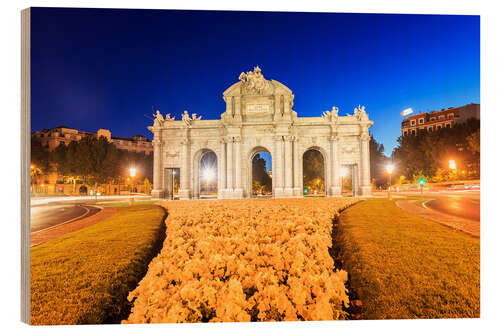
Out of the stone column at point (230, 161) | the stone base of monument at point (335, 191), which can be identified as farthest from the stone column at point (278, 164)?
the stone base of monument at point (335, 191)

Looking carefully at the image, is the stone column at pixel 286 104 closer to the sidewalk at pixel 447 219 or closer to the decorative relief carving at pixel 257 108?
the decorative relief carving at pixel 257 108

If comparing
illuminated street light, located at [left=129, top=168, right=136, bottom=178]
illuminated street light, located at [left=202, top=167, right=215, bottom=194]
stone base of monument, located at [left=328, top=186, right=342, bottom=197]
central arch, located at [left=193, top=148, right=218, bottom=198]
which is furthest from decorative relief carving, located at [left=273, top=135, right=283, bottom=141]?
illuminated street light, located at [left=129, top=168, right=136, bottom=178]

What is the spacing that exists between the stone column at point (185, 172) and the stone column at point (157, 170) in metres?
1.18

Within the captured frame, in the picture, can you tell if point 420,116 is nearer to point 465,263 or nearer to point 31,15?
point 465,263

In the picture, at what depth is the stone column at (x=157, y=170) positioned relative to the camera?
9.18 meters

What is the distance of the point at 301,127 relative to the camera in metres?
16.9

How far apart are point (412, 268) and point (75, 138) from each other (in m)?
9.95

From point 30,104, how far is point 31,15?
2.36 m

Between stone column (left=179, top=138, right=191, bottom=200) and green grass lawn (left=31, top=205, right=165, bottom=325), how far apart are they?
4.47m

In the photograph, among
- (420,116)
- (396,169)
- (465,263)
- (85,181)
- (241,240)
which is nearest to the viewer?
(465,263)

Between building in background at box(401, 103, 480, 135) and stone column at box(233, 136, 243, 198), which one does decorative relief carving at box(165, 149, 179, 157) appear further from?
building in background at box(401, 103, 480, 135)

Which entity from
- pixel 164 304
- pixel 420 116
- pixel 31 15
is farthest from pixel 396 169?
pixel 31 15

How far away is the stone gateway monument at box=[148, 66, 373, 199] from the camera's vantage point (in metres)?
11.4

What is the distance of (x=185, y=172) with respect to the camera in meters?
11.5
